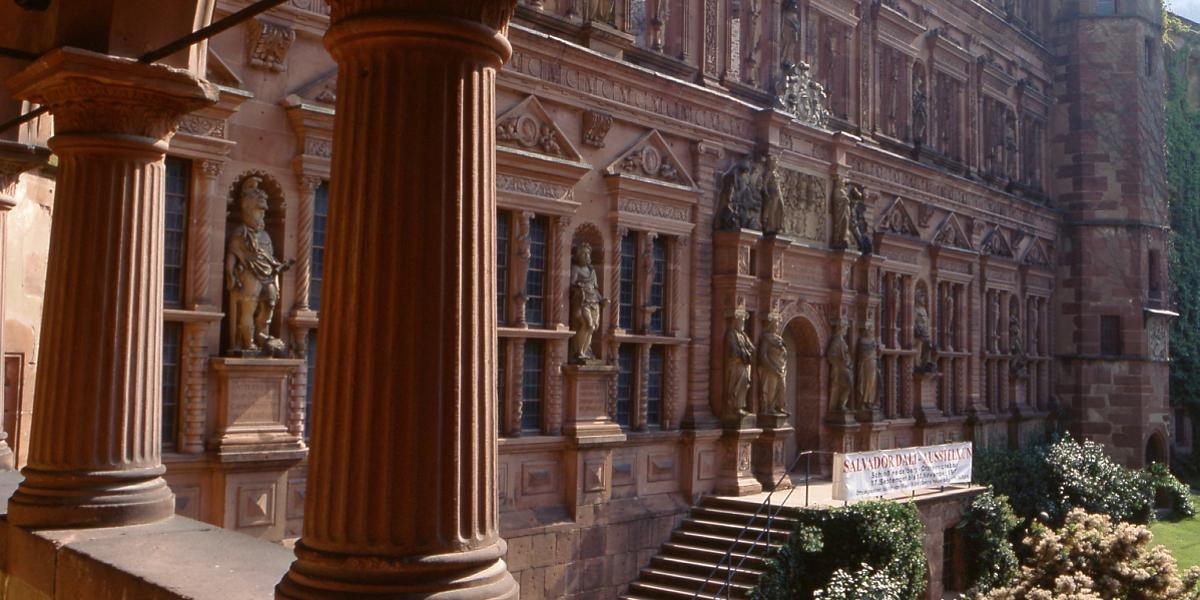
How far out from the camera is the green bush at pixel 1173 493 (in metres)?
29.5

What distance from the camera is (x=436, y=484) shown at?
350 centimetres

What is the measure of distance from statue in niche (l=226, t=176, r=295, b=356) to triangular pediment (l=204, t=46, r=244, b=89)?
3.45ft

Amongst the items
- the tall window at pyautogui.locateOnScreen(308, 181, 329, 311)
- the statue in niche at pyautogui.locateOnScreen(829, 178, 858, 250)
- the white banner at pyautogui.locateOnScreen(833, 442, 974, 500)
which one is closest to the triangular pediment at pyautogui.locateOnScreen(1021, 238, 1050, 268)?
the statue in niche at pyautogui.locateOnScreen(829, 178, 858, 250)

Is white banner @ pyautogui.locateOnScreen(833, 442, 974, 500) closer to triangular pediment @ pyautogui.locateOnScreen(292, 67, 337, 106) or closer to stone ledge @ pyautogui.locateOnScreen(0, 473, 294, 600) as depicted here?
triangular pediment @ pyautogui.locateOnScreen(292, 67, 337, 106)

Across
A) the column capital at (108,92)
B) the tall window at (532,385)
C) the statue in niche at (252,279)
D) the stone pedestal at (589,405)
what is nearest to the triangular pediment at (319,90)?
the statue in niche at (252,279)

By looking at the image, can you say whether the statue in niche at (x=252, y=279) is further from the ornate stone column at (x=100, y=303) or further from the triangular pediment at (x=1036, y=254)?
the triangular pediment at (x=1036, y=254)

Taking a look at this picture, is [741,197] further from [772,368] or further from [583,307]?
[583,307]

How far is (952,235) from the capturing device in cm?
2677

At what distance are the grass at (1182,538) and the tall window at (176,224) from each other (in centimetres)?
2075

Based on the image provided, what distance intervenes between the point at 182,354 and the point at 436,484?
8814 mm

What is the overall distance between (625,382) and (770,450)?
3.53m

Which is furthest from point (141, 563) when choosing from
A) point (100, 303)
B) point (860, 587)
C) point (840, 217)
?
point (840, 217)

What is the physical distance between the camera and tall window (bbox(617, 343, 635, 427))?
1708 centimetres

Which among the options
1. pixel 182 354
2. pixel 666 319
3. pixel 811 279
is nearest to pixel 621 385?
pixel 666 319
